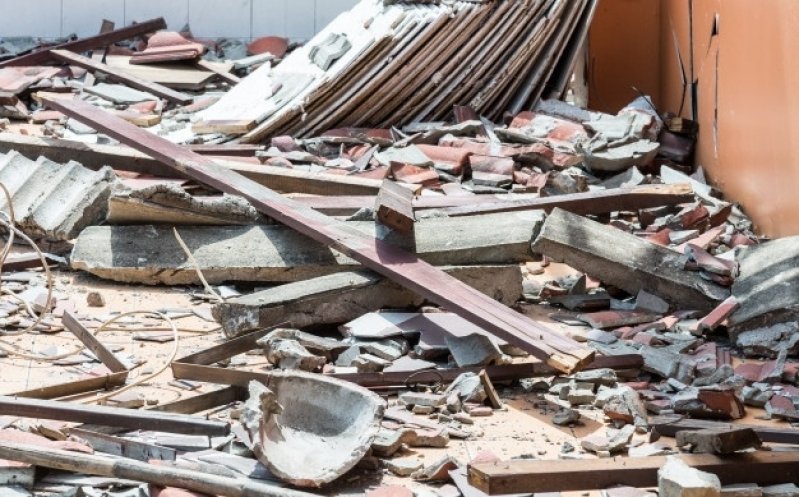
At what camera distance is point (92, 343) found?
260 inches

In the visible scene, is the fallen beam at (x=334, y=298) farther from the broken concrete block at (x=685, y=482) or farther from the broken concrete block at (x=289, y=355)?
the broken concrete block at (x=685, y=482)

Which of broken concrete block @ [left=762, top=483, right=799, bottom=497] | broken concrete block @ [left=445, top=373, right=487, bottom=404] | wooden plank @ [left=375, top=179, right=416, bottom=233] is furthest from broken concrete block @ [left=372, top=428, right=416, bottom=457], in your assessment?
wooden plank @ [left=375, top=179, right=416, bottom=233]

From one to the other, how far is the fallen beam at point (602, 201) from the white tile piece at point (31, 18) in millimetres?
7828

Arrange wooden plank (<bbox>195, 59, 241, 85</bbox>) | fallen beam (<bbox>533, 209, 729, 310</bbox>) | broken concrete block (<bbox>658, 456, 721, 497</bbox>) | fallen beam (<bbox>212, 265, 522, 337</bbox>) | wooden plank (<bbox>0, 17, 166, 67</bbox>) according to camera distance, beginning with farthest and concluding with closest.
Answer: wooden plank (<bbox>0, 17, 166, 67</bbox>), wooden plank (<bbox>195, 59, 241, 85</bbox>), fallen beam (<bbox>533, 209, 729, 310</bbox>), fallen beam (<bbox>212, 265, 522, 337</bbox>), broken concrete block (<bbox>658, 456, 721, 497</bbox>)

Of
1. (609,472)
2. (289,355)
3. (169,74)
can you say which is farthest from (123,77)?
(609,472)

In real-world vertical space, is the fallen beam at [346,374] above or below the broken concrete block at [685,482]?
below

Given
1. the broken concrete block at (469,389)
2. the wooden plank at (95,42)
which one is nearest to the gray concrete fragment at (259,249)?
the broken concrete block at (469,389)

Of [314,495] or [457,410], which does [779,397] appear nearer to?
[457,410]

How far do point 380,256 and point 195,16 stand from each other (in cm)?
843

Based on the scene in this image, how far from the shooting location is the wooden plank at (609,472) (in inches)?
189

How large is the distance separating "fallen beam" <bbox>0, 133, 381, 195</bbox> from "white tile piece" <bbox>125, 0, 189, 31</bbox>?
550 cm

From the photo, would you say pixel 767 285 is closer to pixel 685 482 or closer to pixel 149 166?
pixel 685 482

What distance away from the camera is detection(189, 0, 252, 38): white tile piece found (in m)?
14.8

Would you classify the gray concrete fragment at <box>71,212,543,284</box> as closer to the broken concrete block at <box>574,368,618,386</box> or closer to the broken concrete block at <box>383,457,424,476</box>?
the broken concrete block at <box>574,368,618,386</box>
